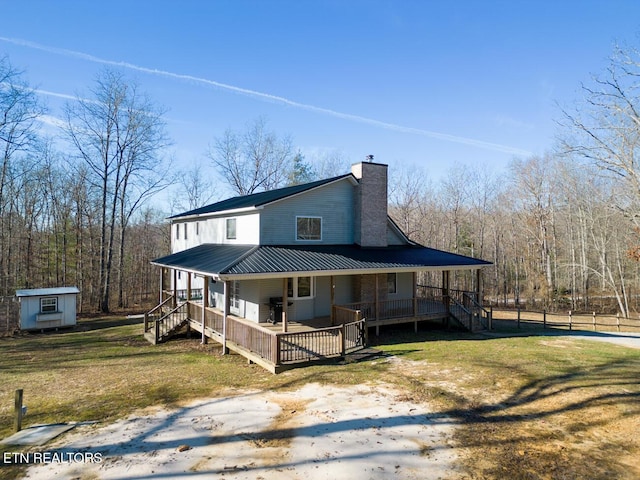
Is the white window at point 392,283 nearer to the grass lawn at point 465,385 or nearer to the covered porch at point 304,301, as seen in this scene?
the covered porch at point 304,301

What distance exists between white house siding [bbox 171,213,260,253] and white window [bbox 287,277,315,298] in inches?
92.3

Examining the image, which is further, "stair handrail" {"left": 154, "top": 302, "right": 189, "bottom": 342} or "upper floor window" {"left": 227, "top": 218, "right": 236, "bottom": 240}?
"upper floor window" {"left": 227, "top": 218, "right": 236, "bottom": 240}

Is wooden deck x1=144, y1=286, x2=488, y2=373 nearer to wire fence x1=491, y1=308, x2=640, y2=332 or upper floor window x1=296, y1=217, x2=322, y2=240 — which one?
upper floor window x1=296, y1=217, x2=322, y2=240

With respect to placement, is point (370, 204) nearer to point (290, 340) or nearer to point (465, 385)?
point (290, 340)

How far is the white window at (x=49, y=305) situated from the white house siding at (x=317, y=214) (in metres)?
14.3

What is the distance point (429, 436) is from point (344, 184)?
13.0 meters

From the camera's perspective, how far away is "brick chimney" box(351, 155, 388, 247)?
18.2 meters

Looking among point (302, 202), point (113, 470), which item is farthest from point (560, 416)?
point (302, 202)

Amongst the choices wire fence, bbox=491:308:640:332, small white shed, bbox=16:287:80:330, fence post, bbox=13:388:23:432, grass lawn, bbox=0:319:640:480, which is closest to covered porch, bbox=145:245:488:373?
grass lawn, bbox=0:319:640:480

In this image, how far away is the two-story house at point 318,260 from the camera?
48.1 feet

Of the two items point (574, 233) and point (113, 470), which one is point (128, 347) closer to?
point (113, 470)

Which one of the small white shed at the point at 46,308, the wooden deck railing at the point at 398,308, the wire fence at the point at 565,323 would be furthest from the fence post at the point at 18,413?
the wire fence at the point at 565,323

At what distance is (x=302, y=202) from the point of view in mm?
16969

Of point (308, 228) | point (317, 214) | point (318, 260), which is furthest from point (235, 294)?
point (317, 214)
